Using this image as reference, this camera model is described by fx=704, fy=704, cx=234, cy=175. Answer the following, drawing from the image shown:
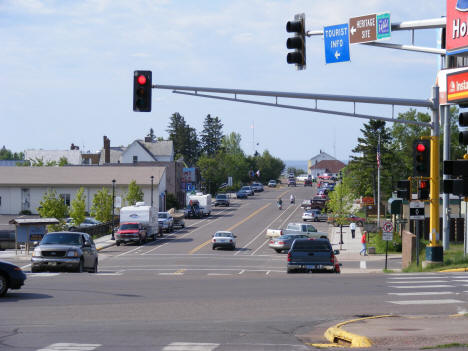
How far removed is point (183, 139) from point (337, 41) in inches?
6419

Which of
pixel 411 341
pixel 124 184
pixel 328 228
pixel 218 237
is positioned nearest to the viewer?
pixel 411 341

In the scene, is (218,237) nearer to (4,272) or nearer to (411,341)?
(4,272)

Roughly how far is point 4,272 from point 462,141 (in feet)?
35.3

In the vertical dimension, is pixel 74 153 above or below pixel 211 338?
above

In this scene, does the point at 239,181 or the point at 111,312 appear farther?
the point at 239,181

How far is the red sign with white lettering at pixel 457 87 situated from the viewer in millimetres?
16938

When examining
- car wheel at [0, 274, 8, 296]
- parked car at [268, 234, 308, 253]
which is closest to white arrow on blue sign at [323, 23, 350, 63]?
car wheel at [0, 274, 8, 296]

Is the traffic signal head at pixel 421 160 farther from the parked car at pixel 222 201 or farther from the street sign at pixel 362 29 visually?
the parked car at pixel 222 201

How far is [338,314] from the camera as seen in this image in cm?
1494

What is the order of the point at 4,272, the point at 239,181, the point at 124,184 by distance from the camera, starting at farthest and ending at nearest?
1. the point at 239,181
2. the point at 124,184
3. the point at 4,272

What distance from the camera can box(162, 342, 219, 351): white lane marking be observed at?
10961 millimetres

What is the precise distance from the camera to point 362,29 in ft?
68.5

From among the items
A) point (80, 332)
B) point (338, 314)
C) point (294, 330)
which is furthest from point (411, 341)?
point (80, 332)

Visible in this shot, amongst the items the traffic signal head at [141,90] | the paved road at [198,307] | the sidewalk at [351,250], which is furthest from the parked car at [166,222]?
the traffic signal head at [141,90]
